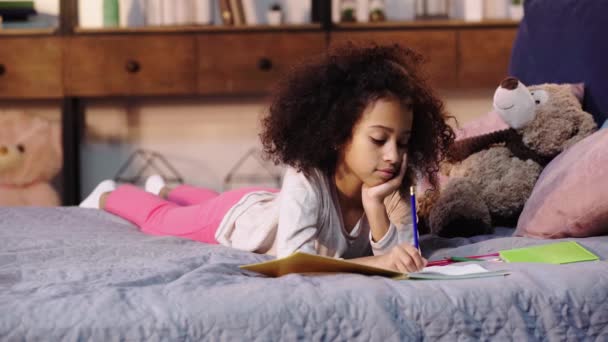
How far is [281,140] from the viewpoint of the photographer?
1.40m

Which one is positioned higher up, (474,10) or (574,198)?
(474,10)

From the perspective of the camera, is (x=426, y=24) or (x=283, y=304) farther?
(x=426, y=24)

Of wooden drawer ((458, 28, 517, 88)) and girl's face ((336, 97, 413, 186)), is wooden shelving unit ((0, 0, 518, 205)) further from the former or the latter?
girl's face ((336, 97, 413, 186))

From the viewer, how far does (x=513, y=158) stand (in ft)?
5.68

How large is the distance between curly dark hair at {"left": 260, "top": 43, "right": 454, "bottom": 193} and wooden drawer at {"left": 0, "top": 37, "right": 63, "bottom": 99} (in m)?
1.88

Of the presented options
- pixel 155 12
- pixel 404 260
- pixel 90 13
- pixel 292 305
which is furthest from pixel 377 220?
pixel 90 13

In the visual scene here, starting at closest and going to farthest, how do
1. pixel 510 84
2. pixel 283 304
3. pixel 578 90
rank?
1. pixel 283 304
2. pixel 510 84
3. pixel 578 90

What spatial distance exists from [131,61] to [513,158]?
177 centimetres

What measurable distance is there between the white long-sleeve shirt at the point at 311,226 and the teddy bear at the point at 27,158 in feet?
5.95

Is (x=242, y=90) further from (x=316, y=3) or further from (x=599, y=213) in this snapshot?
(x=599, y=213)

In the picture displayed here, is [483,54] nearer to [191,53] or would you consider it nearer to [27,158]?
[191,53]

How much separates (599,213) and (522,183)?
311 millimetres

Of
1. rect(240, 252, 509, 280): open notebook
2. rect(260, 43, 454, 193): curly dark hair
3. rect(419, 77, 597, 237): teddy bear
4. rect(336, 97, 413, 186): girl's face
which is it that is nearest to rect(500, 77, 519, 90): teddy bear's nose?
rect(419, 77, 597, 237): teddy bear

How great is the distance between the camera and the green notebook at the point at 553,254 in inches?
46.7
